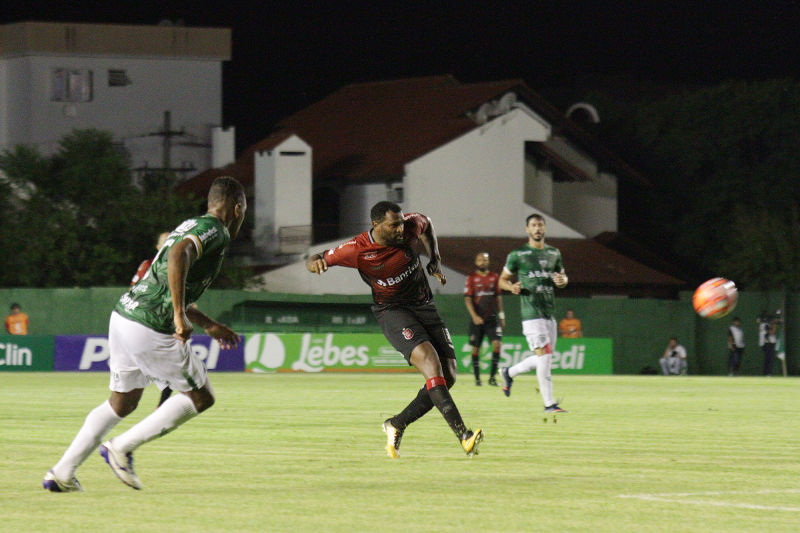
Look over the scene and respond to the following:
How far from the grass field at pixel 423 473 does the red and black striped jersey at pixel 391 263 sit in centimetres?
135

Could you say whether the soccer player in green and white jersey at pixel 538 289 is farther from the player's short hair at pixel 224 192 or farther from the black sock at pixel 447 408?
the player's short hair at pixel 224 192

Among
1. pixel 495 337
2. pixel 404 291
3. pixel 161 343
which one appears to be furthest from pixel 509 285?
pixel 161 343

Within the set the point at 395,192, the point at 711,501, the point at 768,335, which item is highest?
the point at 395,192

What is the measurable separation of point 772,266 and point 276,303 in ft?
75.8

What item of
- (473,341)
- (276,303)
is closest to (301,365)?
(276,303)

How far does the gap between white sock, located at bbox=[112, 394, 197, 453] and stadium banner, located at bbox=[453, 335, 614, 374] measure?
28477mm

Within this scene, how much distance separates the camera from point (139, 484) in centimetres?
1034

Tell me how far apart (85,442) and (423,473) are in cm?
265

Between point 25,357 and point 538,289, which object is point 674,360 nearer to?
point 25,357

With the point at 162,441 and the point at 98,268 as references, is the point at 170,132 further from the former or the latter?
the point at 162,441

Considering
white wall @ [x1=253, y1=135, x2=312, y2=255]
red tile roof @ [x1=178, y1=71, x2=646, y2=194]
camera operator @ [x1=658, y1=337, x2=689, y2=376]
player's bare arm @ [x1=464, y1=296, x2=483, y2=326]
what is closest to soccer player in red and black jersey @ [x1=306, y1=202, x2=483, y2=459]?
player's bare arm @ [x1=464, y1=296, x2=483, y2=326]

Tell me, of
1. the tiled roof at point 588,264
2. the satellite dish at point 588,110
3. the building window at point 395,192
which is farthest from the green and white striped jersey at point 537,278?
the satellite dish at point 588,110

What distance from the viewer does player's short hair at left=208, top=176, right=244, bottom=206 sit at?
1029cm

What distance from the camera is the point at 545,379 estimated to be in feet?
62.5
